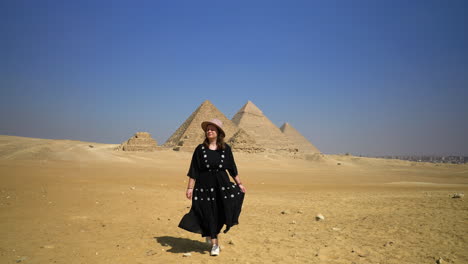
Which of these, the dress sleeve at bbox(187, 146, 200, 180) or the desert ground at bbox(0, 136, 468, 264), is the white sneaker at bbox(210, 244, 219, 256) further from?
the dress sleeve at bbox(187, 146, 200, 180)

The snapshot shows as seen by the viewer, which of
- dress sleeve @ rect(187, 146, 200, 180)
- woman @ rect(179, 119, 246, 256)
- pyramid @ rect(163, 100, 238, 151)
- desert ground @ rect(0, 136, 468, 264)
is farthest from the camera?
pyramid @ rect(163, 100, 238, 151)

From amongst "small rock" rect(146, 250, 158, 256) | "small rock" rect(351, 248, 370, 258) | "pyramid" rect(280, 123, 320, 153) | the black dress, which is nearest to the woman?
the black dress

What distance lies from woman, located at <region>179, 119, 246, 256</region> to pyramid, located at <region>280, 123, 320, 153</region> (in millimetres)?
77539

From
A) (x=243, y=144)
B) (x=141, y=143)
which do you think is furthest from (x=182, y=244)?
(x=243, y=144)

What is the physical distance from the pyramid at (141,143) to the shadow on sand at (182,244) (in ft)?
94.4

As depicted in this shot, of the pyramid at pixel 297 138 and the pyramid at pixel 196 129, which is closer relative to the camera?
the pyramid at pixel 196 129

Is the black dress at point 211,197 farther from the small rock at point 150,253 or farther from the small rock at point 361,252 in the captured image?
the small rock at point 361,252

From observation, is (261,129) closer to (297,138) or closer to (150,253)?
(297,138)

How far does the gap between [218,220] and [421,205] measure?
198 inches

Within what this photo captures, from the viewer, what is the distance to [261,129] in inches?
2608

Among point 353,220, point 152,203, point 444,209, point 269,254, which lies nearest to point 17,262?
point 269,254

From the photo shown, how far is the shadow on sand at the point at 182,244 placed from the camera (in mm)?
3964

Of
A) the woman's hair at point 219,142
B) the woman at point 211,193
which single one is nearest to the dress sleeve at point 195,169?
the woman at point 211,193

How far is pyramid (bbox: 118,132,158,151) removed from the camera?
105 feet
